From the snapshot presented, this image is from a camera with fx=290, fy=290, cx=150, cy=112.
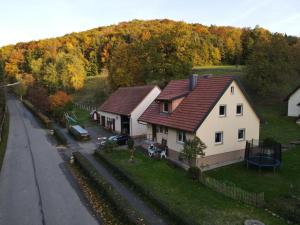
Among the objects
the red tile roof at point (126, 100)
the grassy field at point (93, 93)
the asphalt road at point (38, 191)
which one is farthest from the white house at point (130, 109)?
the grassy field at point (93, 93)

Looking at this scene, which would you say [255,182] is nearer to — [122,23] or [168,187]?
[168,187]

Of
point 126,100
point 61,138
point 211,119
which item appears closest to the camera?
point 211,119

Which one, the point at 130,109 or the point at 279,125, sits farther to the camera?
the point at 279,125

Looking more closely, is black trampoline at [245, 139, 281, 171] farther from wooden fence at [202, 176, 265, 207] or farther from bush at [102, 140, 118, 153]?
bush at [102, 140, 118, 153]

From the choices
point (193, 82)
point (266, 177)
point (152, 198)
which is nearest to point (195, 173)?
point (152, 198)

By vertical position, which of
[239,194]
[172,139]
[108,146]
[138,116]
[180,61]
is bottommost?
[239,194]

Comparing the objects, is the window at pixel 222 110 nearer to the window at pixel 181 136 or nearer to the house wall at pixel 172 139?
the house wall at pixel 172 139

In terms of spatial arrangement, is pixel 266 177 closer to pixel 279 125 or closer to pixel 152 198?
pixel 152 198

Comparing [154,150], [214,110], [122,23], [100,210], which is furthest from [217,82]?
[122,23]
